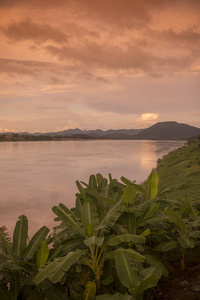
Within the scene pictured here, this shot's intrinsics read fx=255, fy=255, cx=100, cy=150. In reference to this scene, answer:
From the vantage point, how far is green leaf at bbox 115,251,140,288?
129 inches

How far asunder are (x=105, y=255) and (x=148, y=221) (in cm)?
109

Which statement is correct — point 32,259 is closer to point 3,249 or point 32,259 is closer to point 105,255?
point 3,249

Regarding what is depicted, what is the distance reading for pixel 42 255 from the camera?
3615 mm

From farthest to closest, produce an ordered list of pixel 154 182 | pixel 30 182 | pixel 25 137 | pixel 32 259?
1. pixel 25 137
2. pixel 30 182
3. pixel 154 182
4. pixel 32 259

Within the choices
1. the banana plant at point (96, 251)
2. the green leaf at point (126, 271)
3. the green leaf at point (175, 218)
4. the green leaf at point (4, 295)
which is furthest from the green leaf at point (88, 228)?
the green leaf at point (175, 218)

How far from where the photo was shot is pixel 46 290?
11.9 feet

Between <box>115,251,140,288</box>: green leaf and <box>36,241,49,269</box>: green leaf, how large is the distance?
1.02m

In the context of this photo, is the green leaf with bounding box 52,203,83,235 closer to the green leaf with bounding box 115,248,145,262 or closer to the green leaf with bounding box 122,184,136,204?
the green leaf with bounding box 115,248,145,262

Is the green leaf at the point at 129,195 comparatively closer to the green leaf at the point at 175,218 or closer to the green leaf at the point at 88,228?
the green leaf at the point at 175,218

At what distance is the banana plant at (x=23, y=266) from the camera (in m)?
3.57

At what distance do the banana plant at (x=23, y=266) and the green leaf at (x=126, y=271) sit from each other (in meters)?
0.96

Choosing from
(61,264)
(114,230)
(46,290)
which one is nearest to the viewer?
(61,264)

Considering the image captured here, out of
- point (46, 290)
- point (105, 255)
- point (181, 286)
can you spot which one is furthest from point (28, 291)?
point (181, 286)

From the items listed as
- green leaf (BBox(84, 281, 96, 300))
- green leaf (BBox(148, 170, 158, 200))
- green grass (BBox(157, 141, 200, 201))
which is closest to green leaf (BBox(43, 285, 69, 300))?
green leaf (BBox(84, 281, 96, 300))
